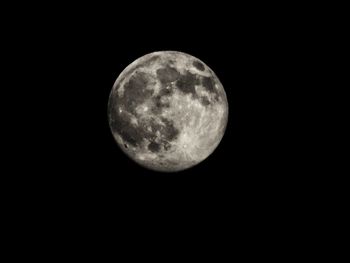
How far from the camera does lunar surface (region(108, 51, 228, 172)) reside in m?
4.27

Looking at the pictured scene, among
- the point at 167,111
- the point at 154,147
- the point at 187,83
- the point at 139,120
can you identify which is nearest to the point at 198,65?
the point at 187,83

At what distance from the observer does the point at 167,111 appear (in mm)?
4238

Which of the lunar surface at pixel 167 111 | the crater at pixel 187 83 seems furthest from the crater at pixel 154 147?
the crater at pixel 187 83

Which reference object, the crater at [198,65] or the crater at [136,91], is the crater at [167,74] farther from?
the crater at [198,65]

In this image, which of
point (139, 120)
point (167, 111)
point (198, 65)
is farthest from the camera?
point (198, 65)

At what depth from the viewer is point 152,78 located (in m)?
4.34

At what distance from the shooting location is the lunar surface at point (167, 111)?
14.0ft

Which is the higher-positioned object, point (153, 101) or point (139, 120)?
point (153, 101)

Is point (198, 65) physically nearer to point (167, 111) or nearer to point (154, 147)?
point (167, 111)

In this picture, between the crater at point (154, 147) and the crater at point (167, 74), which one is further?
the crater at point (154, 147)

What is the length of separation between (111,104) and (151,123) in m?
0.76

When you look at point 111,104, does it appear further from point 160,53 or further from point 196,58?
point 196,58

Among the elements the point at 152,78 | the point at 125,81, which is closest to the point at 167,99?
the point at 152,78

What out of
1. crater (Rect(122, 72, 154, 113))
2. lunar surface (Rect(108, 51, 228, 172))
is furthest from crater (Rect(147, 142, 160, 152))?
crater (Rect(122, 72, 154, 113))
